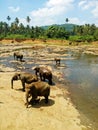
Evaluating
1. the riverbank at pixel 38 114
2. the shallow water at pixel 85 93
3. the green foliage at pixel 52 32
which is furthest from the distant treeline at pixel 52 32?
the riverbank at pixel 38 114

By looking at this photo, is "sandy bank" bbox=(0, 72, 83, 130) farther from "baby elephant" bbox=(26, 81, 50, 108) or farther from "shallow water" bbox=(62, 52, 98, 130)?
"shallow water" bbox=(62, 52, 98, 130)

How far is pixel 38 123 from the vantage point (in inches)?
576

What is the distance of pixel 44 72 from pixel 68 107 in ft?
25.5

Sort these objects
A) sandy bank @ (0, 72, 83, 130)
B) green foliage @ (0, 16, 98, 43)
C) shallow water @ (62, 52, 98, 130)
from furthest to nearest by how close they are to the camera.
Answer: green foliage @ (0, 16, 98, 43) < shallow water @ (62, 52, 98, 130) < sandy bank @ (0, 72, 83, 130)

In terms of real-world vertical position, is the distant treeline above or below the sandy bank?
above

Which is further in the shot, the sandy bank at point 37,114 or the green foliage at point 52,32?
the green foliage at point 52,32

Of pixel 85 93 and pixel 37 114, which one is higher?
pixel 37 114

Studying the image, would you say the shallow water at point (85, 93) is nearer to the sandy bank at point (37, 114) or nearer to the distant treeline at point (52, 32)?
the sandy bank at point (37, 114)

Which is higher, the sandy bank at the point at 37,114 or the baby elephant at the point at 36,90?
the baby elephant at the point at 36,90

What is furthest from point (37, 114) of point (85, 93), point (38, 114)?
point (85, 93)

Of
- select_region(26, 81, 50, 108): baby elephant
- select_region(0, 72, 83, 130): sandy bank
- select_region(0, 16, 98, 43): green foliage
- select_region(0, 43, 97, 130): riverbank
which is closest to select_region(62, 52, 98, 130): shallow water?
select_region(0, 43, 97, 130): riverbank

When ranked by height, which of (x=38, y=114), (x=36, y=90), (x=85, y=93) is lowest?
(x=85, y=93)

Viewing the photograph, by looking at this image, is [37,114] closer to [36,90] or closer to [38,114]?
[38,114]

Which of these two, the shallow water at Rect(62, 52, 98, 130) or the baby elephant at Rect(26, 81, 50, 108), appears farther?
the baby elephant at Rect(26, 81, 50, 108)
